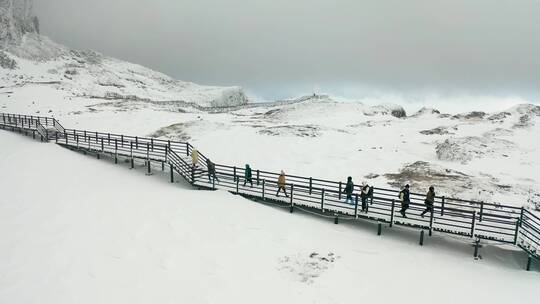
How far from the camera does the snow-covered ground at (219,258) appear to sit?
39.5ft

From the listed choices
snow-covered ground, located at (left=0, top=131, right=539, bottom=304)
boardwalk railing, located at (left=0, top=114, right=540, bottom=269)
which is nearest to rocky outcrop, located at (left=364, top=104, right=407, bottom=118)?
boardwalk railing, located at (left=0, top=114, right=540, bottom=269)

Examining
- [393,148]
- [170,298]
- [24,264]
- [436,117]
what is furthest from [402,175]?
[436,117]

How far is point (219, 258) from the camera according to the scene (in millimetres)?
14055

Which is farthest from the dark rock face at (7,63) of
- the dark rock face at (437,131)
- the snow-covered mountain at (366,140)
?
the dark rock face at (437,131)

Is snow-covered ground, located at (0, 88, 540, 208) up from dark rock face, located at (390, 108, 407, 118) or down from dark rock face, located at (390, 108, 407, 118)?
down

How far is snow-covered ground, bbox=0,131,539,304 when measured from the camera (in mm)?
12031

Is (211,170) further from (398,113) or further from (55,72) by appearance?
(55,72)

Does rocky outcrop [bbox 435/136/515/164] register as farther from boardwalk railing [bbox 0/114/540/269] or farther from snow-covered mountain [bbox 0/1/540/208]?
boardwalk railing [bbox 0/114/540/269]

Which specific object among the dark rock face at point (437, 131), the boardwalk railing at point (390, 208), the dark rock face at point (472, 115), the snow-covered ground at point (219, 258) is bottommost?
the snow-covered ground at point (219, 258)

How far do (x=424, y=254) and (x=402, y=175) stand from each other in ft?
46.6

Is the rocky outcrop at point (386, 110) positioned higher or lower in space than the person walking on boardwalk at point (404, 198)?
higher

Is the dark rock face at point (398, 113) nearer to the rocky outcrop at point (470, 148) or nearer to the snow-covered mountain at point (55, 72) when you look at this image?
the rocky outcrop at point (470, 148)

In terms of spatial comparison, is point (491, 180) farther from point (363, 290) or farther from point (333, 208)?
point (363, 290)

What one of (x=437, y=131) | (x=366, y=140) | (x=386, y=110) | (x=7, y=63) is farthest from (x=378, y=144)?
(x=7, y=63)
